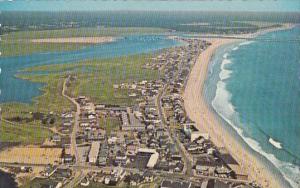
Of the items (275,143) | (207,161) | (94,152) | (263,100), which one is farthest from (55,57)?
(207,161)

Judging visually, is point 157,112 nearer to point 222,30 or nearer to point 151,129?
point 151,129

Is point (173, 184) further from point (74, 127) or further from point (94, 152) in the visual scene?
point (74, 127)

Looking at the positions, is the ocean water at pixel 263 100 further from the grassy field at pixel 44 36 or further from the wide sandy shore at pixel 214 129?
the grassy field at pixel 44 36

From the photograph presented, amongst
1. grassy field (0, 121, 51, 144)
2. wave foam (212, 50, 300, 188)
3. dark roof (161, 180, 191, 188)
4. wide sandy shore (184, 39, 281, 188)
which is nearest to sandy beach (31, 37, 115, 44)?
wide sandy shore (184, 39, 281, 188)

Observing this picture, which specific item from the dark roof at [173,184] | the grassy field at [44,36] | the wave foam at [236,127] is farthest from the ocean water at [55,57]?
the dark roof at [173,184]

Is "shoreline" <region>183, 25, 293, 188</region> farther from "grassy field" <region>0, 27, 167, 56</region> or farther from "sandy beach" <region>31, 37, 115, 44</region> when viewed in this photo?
"grassy field" <region>0, 27, 167, 56</region>

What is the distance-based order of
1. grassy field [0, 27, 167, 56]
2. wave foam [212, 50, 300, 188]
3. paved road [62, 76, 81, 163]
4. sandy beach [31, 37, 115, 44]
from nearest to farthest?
wave foam [212, 50, 300, 188], paved road [62, 76, 81, 163], grassy field [0, 27, 167, 56], sandy beach [31, 37, 115, 44]
